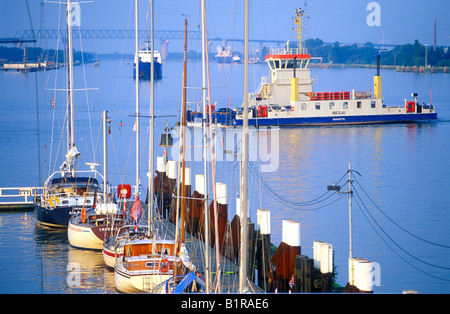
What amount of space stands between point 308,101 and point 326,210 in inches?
1265

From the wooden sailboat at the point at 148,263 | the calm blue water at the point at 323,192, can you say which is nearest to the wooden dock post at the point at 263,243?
the calm blue water at the point at 323,192

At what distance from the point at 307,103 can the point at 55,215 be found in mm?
40707

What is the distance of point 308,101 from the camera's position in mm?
64250

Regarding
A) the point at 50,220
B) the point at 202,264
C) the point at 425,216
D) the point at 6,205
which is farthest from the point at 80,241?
the point at 425,216

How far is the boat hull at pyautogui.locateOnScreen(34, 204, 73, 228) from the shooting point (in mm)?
25906

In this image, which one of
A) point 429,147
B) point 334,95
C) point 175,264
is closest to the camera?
point 175,264

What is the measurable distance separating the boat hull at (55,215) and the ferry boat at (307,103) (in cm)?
3635

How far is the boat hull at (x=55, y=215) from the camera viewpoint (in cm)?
2591

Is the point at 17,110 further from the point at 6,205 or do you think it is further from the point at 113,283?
the point at 113,283

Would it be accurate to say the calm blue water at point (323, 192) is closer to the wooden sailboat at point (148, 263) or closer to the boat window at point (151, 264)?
the wooden sailboat at point (148, 263)

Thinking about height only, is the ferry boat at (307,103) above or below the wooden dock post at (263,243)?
above

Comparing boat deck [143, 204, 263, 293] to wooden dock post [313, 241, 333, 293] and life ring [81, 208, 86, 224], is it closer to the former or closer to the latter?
wooden dock post [313, 241, 333, 293]
